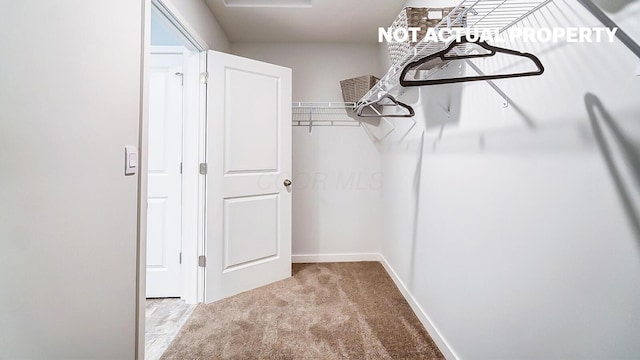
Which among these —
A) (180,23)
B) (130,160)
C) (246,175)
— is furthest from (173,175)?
(180,23)

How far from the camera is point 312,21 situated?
7.38ft

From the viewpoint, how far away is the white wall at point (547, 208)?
618 mm

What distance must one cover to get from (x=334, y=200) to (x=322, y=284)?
35.6 inches

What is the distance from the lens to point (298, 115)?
→ 8.79 ft

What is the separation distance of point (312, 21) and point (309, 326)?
2544 millimetres

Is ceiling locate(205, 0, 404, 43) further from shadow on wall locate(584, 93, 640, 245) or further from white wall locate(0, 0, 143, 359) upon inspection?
shadow on wall locate(584, 93, 640, 245)

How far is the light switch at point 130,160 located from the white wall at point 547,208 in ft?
5.18

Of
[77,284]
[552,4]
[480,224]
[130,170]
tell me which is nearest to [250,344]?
[77,284]

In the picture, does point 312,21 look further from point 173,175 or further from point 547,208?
point 547,208

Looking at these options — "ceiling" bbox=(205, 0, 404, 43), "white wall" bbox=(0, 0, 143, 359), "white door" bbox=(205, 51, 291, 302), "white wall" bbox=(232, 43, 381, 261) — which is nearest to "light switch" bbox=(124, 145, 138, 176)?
"white wall" bbox=(0, 0, 143, 359)

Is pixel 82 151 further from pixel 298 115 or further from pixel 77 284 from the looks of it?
pixel 298 115

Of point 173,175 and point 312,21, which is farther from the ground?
point 312,21

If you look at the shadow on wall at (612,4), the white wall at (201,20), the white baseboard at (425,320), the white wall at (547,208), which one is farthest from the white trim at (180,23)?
the white baseboard at (425,320)

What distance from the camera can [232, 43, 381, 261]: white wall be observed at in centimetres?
267
